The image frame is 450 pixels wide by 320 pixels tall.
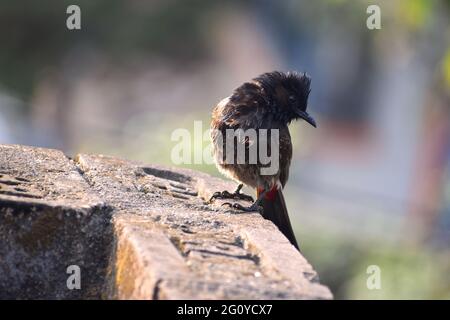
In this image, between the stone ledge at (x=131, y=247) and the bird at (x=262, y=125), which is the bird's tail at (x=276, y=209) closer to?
the bird at (x=262, y=125)

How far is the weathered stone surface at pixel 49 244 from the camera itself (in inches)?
130

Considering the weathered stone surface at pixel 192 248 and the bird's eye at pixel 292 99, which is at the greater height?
the bird's eye at pixel 292 99

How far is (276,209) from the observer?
552 centimetres

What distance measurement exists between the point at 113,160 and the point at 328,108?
1240 centimetres

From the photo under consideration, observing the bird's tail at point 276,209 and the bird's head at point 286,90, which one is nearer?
the bird's tail at point 276,209

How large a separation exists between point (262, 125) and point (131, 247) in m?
2.60

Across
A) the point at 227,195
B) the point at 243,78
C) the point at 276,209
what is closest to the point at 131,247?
the point at 227,195

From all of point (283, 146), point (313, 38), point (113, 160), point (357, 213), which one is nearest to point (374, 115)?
point (313, 38)

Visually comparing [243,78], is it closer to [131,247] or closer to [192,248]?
[192,248]

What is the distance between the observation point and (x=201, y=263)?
3.17 m

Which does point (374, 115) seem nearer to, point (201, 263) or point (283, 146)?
point (283, 146)

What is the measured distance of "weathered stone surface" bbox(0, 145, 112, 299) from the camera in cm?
330

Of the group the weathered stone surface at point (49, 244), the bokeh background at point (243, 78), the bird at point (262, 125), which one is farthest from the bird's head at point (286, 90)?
the bokeh background at point (243, 78)

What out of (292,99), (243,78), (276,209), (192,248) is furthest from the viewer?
(243,78)
